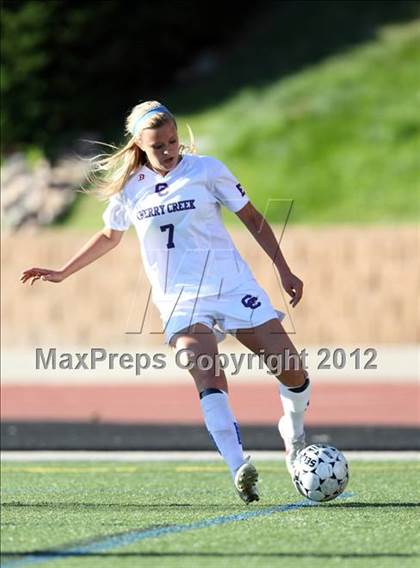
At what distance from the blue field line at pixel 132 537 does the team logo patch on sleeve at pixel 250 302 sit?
1.03 m

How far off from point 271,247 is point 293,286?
0.26 metres

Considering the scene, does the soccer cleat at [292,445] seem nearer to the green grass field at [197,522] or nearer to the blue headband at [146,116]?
the green grass field at [197,522]

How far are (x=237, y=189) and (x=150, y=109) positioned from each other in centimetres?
62

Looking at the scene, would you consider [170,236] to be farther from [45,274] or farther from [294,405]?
[294,405]

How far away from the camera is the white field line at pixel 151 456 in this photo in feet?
34.7

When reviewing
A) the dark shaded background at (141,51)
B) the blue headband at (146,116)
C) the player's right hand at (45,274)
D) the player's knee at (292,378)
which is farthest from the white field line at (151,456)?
the dark shaded background at (141,51)

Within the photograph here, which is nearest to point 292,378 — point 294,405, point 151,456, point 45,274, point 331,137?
point 294,405

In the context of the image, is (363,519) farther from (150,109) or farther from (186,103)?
(186,103)

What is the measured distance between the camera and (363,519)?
22.0 feet

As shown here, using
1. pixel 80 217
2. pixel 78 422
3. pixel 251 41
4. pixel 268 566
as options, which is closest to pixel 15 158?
pixel 80 217

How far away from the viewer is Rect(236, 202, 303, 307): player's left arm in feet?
23.9

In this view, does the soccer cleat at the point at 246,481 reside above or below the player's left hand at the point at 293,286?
below

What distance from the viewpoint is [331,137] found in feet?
92.4

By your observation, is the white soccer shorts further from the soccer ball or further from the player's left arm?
the soccer ball
